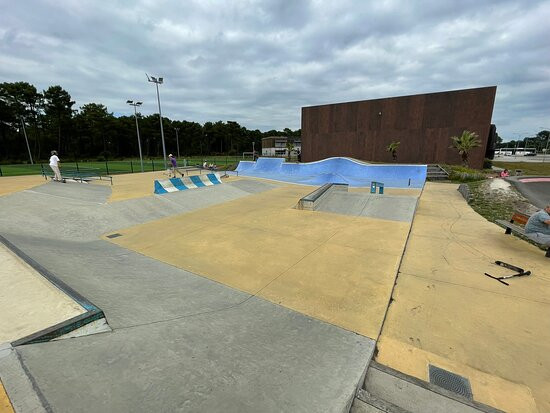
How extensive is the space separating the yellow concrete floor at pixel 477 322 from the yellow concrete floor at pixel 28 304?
12.1 feet

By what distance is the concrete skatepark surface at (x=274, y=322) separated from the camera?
2.10 m

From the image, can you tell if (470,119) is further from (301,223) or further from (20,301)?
(20,301)

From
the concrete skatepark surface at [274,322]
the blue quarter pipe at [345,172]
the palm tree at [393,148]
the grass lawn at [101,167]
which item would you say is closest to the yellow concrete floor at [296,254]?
the concrete skatepark surface at [274,322]

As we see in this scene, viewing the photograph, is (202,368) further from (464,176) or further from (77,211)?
(464,176)

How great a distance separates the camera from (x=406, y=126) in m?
28.0

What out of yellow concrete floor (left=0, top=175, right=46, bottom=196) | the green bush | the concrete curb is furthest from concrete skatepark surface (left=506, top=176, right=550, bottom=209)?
A: yellow concrete floor (left=0, top=175, right=46, bottom=196)

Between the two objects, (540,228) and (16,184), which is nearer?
(540,228)

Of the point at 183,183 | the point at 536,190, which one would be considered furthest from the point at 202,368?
the point at 536,190

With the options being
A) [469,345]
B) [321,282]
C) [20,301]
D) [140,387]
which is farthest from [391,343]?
[20,301]

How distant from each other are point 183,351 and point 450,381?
2901mm

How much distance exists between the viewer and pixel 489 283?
4.66 metres

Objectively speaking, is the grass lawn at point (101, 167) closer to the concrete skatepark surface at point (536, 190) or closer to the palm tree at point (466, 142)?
the palm tree at point (466, 142)

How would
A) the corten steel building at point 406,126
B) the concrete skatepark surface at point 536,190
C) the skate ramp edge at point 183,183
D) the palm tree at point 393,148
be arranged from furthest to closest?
the palm tree at point 393,148 → the corten steel building at point 406,126 → the skate ramp edge at point 183,183 → the concrete skatepark surface at point 536,190

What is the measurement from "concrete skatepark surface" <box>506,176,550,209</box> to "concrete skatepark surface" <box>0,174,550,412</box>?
19.5 feet
